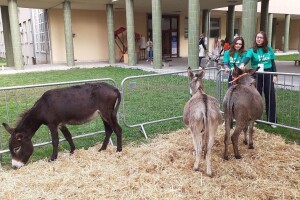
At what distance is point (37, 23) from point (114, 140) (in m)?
24.0

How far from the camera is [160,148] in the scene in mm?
4980

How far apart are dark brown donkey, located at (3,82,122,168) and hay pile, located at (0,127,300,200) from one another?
12.8 inches

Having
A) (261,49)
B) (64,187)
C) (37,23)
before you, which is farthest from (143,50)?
(64,187)

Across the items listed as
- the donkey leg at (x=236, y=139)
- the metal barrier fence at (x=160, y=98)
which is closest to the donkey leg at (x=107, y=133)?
the metal barrier fence at (x=160, y=98)

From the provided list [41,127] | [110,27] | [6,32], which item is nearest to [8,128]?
[41,127]

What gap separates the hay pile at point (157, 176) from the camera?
358cm

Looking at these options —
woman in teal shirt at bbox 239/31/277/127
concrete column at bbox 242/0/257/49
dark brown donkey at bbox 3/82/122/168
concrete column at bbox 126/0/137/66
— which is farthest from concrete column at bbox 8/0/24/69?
woman in teal shirt at bbox 239/31/277/127

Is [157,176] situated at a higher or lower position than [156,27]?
lower

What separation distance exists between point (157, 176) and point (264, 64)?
130 inches

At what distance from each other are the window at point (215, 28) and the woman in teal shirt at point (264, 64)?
2583cm

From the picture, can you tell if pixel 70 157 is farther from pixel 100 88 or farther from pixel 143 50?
pixel 143 50

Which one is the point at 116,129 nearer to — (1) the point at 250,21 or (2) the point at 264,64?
(2) the point at 264,64

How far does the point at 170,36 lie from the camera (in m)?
27.6

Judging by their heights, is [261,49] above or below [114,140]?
above
